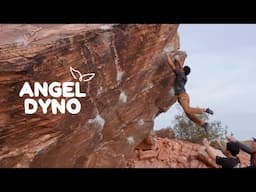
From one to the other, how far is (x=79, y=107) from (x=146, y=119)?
103 inches

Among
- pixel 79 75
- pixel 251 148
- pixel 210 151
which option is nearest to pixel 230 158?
pixel 251 148

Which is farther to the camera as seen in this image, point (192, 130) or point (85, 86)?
point (192, 130)

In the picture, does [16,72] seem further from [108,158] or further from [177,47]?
[177,47]

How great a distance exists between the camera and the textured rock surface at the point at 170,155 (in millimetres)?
10211

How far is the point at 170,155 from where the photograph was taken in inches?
427

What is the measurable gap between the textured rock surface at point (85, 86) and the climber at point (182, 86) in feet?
0.68

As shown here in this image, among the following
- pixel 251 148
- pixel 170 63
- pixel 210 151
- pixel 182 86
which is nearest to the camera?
pixel 251 148

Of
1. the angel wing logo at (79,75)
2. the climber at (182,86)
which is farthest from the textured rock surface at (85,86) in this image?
the climber at (182,86)

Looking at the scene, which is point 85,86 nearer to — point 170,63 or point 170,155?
point 170,63

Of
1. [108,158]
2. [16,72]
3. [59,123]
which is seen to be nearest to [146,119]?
[108,158]

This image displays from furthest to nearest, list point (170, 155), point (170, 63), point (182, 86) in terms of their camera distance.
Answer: point (170, 155) → point (170, 63) → point (182, 86)

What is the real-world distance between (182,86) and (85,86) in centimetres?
243
